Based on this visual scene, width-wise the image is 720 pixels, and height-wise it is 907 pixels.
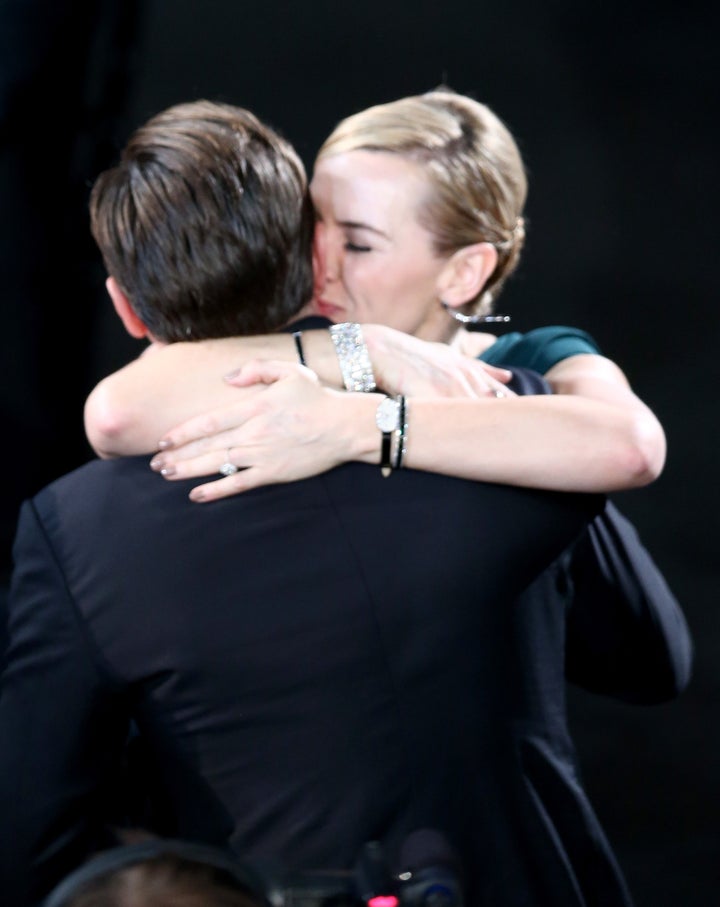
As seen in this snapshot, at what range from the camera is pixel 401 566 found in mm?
1139

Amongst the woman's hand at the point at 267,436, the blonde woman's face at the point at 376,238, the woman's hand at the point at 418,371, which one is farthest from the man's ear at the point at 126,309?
the blonde woman's face at the point at 376,238

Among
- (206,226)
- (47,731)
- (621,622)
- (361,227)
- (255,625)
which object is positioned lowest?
(621,622)

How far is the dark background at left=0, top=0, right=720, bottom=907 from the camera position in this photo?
2.52 m

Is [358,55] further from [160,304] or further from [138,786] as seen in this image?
[138,786]

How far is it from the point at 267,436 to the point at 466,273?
0.68m

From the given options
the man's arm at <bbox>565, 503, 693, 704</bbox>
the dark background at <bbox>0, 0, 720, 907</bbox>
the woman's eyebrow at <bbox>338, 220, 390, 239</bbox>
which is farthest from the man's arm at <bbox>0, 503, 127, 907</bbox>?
the dark background at <bbox>0, 0, 720, 907</bbox>

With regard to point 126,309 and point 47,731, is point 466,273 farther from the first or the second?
point 47,731

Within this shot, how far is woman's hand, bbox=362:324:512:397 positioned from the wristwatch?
0.31 ft

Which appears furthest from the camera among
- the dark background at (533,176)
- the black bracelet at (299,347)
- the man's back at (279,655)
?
the dark background at (533,176)

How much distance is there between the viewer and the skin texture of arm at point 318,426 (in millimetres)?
1156

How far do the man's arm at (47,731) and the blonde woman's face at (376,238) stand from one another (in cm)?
65

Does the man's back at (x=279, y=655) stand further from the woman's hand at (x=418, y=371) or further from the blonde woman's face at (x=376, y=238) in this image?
the blonde woman's face at (x=376, y=238)

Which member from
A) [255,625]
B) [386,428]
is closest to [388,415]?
[386,428]

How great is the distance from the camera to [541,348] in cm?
161
